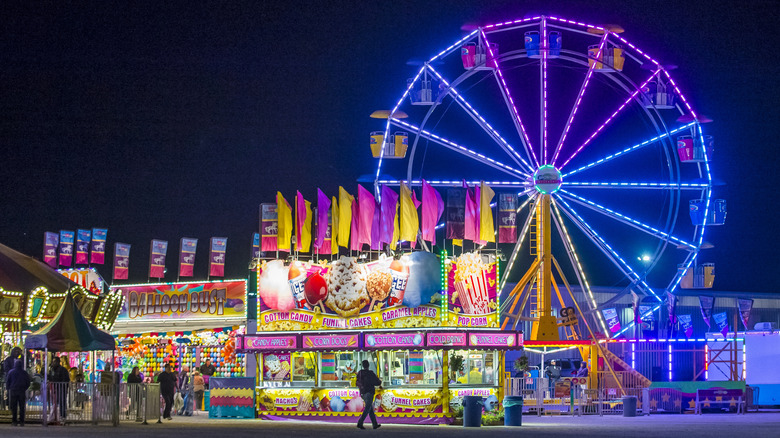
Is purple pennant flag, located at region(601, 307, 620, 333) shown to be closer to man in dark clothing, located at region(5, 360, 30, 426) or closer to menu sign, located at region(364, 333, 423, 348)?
menu sign, located at region(364, 333, 423, 348)

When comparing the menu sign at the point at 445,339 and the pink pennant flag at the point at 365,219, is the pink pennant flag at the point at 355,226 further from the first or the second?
the menu sign at the point at 445,339

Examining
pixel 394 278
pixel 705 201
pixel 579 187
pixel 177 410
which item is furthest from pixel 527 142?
pixel 177 410

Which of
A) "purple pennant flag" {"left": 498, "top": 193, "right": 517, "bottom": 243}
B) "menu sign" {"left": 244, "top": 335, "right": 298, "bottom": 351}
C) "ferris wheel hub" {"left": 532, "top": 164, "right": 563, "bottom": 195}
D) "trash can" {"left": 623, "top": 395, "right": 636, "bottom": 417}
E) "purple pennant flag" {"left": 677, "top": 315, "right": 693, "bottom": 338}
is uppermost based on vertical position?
"ferris wheel hub" {"left": 532, "top": 164, "right": 563, "bottom": 195}

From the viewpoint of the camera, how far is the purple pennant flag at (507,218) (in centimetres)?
3706

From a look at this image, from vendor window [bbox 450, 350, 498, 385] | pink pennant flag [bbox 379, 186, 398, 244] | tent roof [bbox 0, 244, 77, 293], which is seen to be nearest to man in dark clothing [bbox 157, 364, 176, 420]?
tent roof [bbox 0, 244, 77, 293]

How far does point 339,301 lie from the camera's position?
32.0 meters

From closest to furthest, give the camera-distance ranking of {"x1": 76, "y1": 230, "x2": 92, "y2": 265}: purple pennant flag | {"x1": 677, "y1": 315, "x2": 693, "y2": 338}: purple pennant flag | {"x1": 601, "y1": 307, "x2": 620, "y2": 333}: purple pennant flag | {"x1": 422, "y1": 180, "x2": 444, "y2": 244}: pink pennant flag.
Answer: {"x1": 422, "y1": 180, "x2": 444, "y2": 244}: pink pennant flag, {"x1": 601, "y1": 307, "x2": 620, "y2": 333}: purple pennant flag, {"x1": 677, "y1": 315, "x2": 693, "y2": 338}: purple pennant flag, {"x1": 76, "y1": 230, "x2": 92, "y2": 265}: purple pennant flag

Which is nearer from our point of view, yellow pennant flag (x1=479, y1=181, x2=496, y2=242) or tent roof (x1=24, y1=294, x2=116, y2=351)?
tent roof (x1=24, y1=294, x2=116, y2=351)

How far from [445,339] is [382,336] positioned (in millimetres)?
1815

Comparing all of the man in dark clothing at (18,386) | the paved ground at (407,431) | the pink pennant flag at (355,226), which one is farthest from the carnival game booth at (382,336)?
the man in dark clothing at (18,386)

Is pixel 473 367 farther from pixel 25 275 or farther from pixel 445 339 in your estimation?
Answer: pixel 25 275

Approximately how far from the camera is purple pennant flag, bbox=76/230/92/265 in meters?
50.9

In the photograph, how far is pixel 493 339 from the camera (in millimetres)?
30844

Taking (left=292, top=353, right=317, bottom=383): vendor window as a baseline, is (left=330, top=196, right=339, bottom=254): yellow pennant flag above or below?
above
